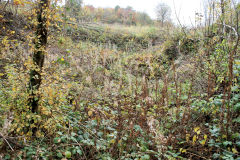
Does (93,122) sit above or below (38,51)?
below

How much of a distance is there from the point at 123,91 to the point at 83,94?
125 cm

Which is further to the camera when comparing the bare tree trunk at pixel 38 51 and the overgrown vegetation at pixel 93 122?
the bare tree trunk at pixel 38 51

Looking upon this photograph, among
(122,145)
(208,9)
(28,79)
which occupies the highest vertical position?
(208,9)

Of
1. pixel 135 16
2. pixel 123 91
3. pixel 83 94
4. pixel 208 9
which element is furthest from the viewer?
pixel 135 16

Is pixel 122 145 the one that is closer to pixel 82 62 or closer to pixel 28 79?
pixel 28 79

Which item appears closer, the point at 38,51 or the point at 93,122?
the point at 38,51

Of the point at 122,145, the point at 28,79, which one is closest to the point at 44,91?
the point at 28,79

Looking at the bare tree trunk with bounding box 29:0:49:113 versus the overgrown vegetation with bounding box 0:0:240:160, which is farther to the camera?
the bare tree trunk with bounding box 29:0:49:113

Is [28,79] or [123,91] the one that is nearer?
[28,79]

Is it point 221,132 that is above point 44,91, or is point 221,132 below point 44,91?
below

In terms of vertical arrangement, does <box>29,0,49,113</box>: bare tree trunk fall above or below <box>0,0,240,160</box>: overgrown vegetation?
above

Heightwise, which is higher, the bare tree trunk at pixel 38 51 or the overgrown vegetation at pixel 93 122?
the bare tree trunk at pixel 38 51

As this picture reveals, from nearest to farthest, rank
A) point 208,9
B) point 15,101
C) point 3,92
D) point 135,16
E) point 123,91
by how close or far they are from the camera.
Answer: point 15,101 < point 3,92 < point 208,9 < point 123,91 < point 135,16

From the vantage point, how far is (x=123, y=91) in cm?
415
